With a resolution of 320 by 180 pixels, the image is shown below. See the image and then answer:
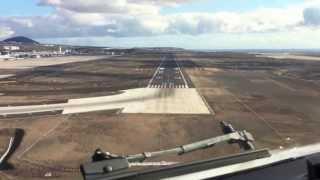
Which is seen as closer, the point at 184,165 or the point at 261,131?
the point at 184,165

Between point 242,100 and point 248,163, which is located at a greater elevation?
point 248,163

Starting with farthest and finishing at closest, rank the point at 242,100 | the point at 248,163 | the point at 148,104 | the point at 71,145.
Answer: the point at 242,100 < the point at 148,104 < the point at 71,145 < the point at 248,163

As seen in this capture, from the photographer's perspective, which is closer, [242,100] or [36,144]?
[36,144]

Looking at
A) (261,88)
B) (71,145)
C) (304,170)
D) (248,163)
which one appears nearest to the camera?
(304,170)

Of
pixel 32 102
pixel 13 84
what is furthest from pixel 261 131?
pixel 13 84

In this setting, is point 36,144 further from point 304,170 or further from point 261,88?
point 261,88

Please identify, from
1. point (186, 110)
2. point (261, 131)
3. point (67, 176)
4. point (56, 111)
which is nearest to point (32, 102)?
point (56, 111)

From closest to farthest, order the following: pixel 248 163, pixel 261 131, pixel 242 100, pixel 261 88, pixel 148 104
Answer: pixel 248 163 → pixel 261 131 → pixel 148 104 → pixel 242 100 → pixel 261 88

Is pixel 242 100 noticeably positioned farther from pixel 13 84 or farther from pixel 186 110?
pixel 13 84

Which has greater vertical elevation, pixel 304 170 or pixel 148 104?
pixel 304 170
